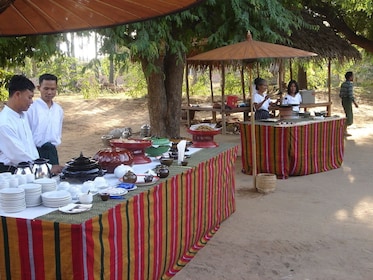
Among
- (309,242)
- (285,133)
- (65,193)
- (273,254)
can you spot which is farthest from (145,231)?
(285,133)

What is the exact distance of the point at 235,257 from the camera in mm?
3846

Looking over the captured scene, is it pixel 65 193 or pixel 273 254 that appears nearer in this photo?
pixel 65 193

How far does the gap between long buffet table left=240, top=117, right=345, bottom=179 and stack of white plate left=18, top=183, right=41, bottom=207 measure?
14.8 feet

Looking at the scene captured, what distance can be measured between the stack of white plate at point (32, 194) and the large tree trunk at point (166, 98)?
5.17 metres

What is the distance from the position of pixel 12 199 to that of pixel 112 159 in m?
1.03

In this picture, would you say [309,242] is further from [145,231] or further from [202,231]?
[145,231]

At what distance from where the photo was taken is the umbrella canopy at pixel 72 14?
203cm

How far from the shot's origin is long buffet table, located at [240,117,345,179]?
653cm

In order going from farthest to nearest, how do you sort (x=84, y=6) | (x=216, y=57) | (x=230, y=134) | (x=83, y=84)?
1. (x=83, y=84)
2. (x=230, y=134)
3. (x=216, y=57)
4. (x=84, y=6)

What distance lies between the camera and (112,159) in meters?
3.29

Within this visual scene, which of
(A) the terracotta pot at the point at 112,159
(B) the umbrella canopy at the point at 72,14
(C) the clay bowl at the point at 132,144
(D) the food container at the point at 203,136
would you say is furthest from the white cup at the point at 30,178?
(D) the food container at the point at 203,136

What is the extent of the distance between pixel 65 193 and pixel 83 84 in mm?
18270

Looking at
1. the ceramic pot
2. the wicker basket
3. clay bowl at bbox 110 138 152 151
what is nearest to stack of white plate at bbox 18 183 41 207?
the ceramic pot

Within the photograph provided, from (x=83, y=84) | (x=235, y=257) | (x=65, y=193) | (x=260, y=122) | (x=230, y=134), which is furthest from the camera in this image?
(x=83, y=84)
